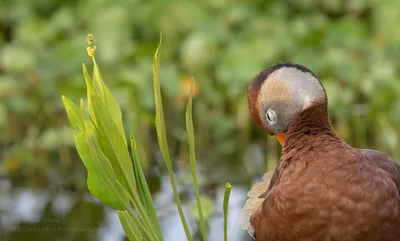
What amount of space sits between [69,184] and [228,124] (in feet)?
2.63

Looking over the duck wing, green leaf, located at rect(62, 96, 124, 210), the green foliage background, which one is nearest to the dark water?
the green foliage background

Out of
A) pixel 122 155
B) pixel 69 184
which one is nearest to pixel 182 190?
pixel 69 184

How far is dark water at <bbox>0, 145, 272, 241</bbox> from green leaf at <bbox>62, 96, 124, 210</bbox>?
1.14 meters

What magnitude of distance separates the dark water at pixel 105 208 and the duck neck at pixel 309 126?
1040mm

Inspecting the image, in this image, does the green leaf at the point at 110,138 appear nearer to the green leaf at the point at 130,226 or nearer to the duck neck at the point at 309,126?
the green leaf at the point at 130,226

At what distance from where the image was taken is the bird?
1.53 meters

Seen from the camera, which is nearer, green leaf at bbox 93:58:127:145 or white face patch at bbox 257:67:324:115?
green leaf at bbox 93:58:127:145

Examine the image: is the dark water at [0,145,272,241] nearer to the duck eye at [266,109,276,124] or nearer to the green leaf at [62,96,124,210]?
the duck eye at [266,109,276,124]

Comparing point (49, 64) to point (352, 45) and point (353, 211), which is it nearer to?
point (352, 45)

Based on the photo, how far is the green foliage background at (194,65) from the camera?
3.40 metres

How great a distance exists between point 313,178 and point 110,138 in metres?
0.39

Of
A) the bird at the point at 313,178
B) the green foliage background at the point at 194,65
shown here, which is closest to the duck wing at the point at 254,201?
the bird at the point at 313,178

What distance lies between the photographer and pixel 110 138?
4.83 feet

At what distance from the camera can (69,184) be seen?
3.30 metres
